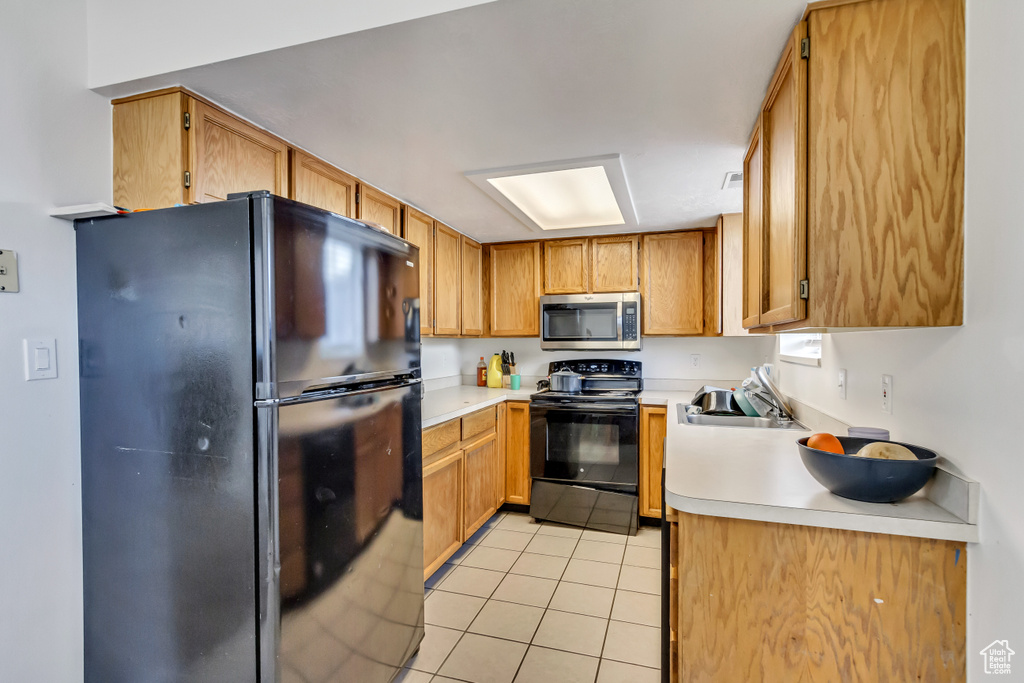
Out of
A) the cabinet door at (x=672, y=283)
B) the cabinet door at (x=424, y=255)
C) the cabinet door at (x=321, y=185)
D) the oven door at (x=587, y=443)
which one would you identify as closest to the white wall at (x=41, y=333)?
the cabinet door at (x=321, y=185)

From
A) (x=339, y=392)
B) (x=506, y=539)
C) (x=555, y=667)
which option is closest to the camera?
(x=339, y=392)

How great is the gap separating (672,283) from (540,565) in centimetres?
208

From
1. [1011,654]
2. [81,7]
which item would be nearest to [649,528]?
[1011,654]

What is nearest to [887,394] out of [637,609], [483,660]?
[637,609]

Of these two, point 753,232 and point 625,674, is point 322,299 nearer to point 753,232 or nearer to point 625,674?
point 753,232

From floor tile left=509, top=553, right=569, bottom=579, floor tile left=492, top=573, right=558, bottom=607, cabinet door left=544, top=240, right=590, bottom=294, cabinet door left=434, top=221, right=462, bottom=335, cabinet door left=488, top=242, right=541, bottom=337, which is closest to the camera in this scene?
floor tile left=492, top=573, right=558, bottom=607

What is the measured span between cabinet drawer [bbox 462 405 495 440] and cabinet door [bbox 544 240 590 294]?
1086mm

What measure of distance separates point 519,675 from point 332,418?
4.02ft

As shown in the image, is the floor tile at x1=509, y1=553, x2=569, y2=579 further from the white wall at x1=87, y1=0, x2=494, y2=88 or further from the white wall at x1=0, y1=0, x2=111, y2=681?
the white wall at x1=87, y1=0, x2=494, y2=88

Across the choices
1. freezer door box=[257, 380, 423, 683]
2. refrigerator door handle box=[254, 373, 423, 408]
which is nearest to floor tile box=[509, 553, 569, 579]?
freezer door box=[257, 380, 423, 683]

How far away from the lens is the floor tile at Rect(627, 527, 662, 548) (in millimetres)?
3039

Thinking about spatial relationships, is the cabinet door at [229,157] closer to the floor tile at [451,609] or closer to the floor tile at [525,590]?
the floor tile at [451,609]

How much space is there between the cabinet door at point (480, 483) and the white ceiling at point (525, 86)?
5.43ft
